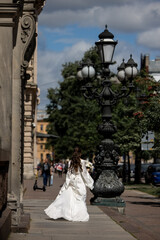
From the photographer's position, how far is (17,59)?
13219 mm

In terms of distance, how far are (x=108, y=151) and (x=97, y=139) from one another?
120 feet

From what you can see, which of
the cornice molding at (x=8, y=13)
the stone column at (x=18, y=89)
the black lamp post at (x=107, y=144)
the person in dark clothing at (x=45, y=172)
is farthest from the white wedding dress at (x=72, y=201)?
the person in dark clothing at (x=45, y=172)

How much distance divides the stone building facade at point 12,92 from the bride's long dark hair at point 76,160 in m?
2.77

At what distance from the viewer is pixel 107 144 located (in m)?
18.9

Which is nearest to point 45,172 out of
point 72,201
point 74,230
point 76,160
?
point 76,160

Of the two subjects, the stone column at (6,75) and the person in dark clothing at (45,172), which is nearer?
the stone column at (6,75)

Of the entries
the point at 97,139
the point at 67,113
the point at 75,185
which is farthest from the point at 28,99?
the point at 75,185

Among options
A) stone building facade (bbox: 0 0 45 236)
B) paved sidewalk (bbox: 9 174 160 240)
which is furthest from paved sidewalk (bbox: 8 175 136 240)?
stone building facade (bbox: 0 0 45 236)

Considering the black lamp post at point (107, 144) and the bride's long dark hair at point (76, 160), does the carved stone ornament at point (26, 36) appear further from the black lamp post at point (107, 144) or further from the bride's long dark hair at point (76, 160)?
the black lamp post at point (107, 144)

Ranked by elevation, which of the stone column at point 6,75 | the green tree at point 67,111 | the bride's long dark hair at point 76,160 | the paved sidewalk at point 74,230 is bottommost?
the paved sidewalk at point 74,230

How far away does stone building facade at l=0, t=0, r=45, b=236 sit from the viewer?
10719 mm

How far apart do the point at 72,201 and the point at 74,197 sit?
0.25m

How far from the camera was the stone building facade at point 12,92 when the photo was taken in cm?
1072

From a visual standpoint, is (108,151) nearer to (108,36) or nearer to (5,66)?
(108,36)
